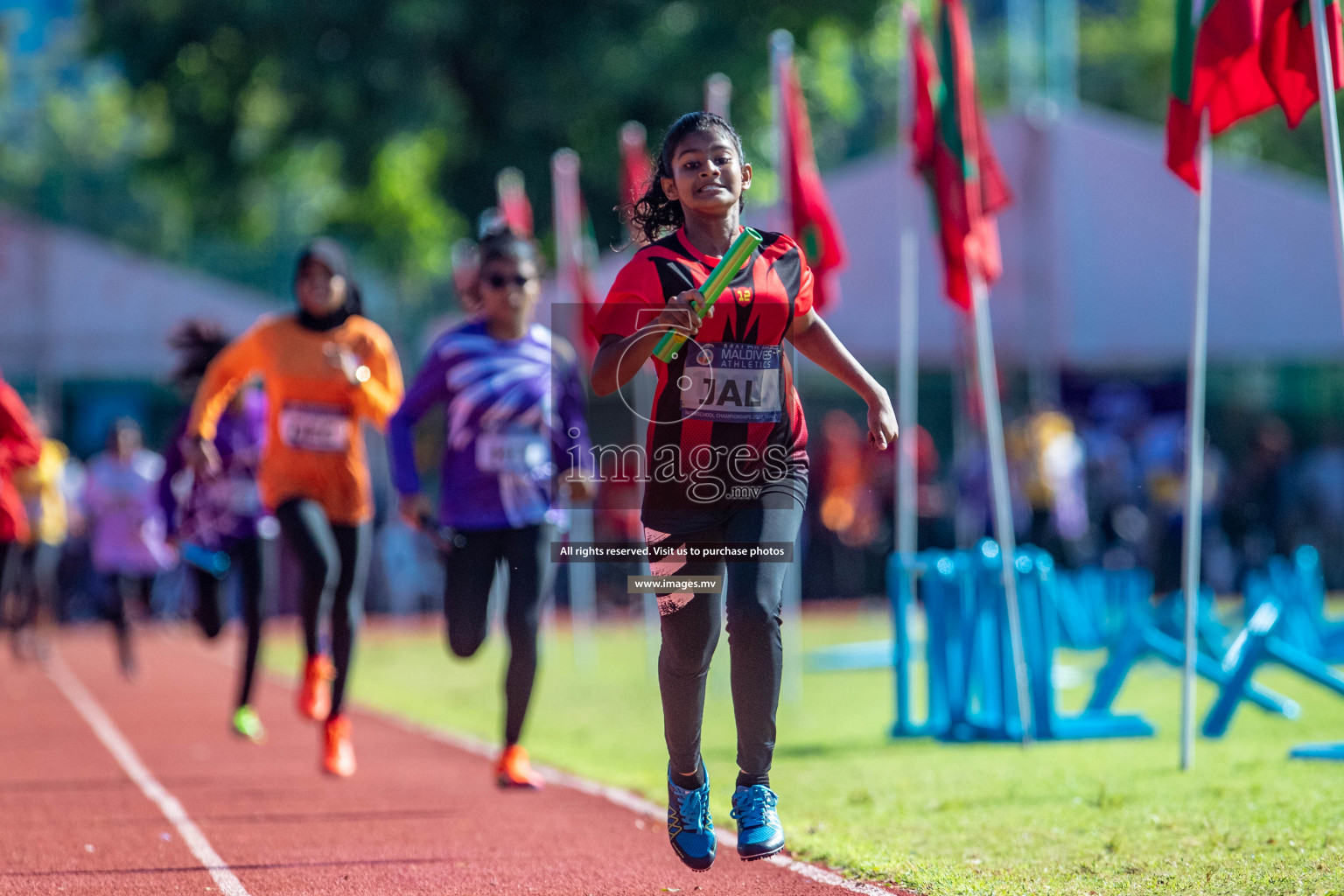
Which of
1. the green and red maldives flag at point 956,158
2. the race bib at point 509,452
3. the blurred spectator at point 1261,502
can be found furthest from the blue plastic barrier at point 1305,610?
the blurred spectator at point 1261,502

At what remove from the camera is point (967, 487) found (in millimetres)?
18094

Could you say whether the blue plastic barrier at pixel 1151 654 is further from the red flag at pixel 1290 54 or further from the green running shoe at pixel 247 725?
the green running shoe at pixel 247 725

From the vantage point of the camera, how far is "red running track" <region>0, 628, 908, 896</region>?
5602mm

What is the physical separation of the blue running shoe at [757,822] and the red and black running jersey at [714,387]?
0.77m

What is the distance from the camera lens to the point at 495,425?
23.6 feet

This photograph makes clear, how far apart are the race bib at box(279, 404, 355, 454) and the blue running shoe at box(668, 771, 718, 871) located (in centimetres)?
358

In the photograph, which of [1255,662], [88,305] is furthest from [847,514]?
[1255,662]

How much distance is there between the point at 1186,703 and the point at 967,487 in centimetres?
1063

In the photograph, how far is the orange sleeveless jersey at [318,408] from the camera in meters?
8.09

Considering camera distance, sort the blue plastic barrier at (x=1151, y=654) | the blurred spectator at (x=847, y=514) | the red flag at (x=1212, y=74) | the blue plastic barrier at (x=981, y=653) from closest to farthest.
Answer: the red flag at (x=1212, y=74) → the blue plastic barrier at (x=981, y=653) → the blue plastic barrier at (x=1151, y=654) → the blurred spectator at (x=847, y=514)

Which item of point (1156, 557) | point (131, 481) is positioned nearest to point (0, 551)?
point (131, 481)

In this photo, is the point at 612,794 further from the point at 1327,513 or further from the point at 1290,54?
the point at 1327,513

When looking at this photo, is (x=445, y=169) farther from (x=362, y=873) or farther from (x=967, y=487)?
(x=362, y=873)

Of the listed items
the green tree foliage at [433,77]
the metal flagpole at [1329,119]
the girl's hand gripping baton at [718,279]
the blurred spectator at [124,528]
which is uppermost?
the green tree foliage at [433,77]
